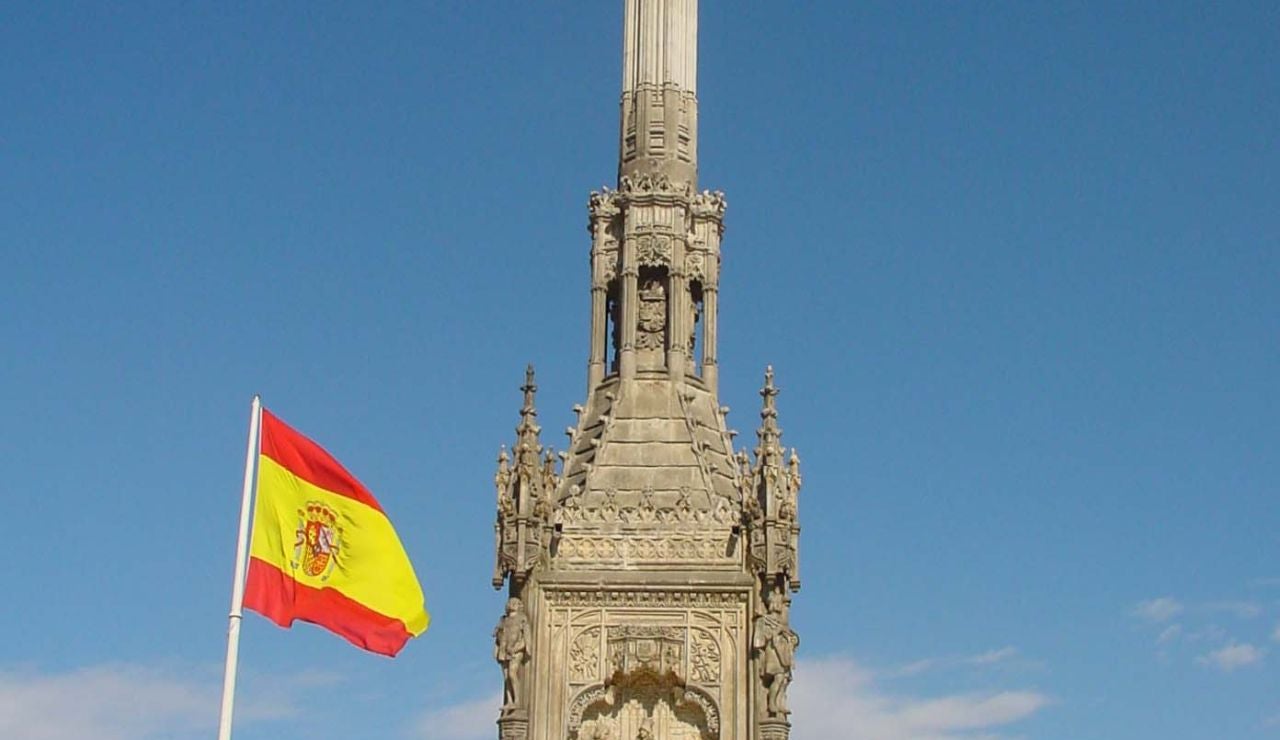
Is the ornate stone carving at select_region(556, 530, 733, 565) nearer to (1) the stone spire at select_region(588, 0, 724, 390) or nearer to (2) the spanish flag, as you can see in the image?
(1) the stone spire at select_region(588, 0, 724, 390)

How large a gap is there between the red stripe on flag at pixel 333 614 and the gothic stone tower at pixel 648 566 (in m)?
13.5

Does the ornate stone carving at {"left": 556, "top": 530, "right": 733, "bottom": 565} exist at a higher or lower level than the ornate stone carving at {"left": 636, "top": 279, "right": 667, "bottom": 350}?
lower

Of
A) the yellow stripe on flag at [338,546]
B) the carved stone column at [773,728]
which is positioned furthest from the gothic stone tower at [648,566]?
the yellow stripe on flag at [338,546]

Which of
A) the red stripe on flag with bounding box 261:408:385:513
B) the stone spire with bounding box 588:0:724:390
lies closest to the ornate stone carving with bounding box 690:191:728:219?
the stone spire with bounding box 588:0:724:390

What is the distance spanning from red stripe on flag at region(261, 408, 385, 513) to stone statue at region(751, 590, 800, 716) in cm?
1433

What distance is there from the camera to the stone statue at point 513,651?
38.8 meters

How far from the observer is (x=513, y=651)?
38.8 m

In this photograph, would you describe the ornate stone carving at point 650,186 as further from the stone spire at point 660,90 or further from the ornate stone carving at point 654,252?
the ornate stone carving at point 654,252

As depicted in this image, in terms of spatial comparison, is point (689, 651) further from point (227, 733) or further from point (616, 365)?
point (227, 733)

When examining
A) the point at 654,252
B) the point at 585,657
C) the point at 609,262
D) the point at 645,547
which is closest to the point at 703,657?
the point at 585,657

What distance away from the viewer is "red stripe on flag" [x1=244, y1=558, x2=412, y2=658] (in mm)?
25031

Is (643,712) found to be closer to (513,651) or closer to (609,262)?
(513,651)

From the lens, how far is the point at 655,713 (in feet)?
130

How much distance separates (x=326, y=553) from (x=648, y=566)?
14821mm
